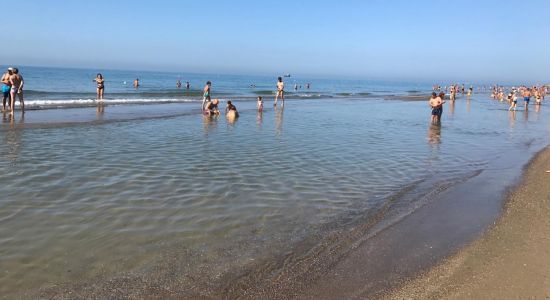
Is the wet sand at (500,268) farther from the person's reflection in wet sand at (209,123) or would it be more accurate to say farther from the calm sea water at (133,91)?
the calm sea water at (133,91)

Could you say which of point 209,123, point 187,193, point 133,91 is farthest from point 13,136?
point 133,91

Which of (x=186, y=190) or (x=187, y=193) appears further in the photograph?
(x=186, y=190)

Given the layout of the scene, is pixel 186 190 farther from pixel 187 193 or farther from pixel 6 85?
pixel 6 85

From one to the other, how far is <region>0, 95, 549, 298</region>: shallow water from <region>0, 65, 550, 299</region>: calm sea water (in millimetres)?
26

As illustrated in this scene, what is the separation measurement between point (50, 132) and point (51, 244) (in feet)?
32.1

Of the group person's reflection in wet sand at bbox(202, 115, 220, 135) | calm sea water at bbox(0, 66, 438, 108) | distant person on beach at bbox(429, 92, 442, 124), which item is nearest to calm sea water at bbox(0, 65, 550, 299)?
person's reflection in wet sand at bbox(202, 115, 220, 135)

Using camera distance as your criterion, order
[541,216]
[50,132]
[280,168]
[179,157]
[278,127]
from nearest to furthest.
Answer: [541,216], [280,168], [179,157], [50,132], [278,127]

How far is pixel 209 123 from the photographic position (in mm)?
18266

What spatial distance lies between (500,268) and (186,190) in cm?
493

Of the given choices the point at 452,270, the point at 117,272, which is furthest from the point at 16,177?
the point at 452,270

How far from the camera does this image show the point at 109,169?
9086mm

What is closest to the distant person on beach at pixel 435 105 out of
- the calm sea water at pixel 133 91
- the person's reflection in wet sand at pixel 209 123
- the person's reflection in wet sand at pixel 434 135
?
the person's reflection in wet sand at pixel 434 135

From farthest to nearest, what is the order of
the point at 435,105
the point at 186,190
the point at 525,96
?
the point at 525,96, the point at 435,105, the point at 186,190

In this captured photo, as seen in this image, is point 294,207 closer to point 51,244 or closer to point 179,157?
point 51,244
